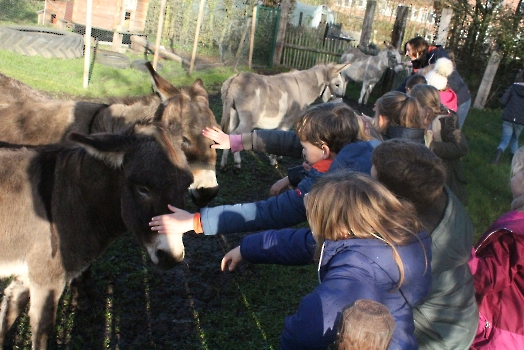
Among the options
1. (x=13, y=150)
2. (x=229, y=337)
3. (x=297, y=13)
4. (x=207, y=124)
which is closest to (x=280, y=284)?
(x=229, y=337)

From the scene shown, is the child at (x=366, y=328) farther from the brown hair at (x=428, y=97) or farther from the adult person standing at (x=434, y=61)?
the adult person standing at (x=434, y=61)

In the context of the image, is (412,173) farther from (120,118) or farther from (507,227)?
(120,118)

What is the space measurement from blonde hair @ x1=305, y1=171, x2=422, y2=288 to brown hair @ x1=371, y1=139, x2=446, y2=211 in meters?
0.33

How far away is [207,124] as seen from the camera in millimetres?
4617

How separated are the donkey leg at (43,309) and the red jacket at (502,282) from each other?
2652mm

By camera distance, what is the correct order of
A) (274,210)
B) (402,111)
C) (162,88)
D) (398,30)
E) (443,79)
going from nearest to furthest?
(274,210) → (402,111) → (162,88) → (443,79) → (398,30)

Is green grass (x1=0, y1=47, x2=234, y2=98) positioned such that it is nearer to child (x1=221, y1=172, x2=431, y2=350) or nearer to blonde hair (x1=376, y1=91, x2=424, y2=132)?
blonde hair (x1=376, y1=91, x2=424, y2=132)

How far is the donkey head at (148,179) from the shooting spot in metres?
2.79

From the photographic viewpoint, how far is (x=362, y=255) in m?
1.85

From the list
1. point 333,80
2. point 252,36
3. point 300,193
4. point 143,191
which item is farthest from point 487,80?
point 143,191

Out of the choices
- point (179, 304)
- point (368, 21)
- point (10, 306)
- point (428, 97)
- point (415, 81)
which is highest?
point (368, 21)

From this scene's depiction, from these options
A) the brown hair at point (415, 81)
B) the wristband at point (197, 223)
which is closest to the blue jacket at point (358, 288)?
the wristband at point (197, 223)

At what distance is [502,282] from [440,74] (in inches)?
179

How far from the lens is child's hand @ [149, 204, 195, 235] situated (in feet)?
8.47
